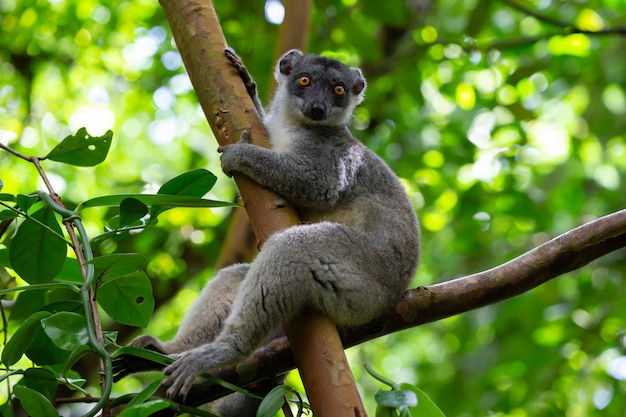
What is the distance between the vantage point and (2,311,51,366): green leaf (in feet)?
9.63

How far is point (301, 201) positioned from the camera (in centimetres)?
522

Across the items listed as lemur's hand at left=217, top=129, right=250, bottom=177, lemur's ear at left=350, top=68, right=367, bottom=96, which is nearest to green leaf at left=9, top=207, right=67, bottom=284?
lemur's hand at left=217, top=129, right=250, bottom=177

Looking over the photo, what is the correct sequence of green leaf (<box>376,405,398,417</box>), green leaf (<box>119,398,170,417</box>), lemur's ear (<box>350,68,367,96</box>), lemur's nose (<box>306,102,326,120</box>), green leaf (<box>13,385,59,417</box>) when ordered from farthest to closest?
lemur's ear (<box>350,68,367,96</box>), lemur's nose (<box>306,102,326,120</box>), green leaf (<box>376,405,398,417</box>), green leaf (<box>13,385,59,417</box>), green leaf (<box>119,398,170,417</box>)

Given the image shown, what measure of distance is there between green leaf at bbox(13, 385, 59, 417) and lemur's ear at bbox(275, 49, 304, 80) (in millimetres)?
4630

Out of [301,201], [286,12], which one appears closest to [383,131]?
[286,12]

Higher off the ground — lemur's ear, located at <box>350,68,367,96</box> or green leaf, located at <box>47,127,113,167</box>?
lemur's ear, located at <box>350,68,367,96</box>

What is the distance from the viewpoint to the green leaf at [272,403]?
311cm

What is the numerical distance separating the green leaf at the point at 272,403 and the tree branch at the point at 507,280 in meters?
0.59

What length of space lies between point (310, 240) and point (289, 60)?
9.03ft

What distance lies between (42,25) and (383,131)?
18.3 feet

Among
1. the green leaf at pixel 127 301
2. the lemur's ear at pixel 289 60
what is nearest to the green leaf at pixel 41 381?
the green leaf at pixel 127 301

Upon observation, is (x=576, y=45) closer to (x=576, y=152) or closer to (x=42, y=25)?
(x=576, y=152)

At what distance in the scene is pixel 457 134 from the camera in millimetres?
9430

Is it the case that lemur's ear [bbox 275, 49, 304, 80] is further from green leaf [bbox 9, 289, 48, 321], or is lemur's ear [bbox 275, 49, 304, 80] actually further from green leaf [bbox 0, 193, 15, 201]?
green leaf [bbox 0, 193, 15, 201]
